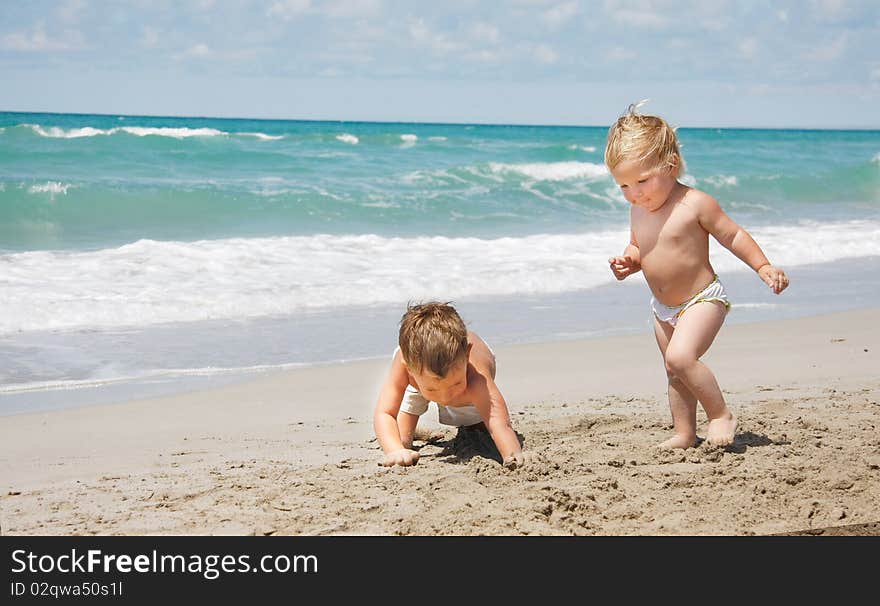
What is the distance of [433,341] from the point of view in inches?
148

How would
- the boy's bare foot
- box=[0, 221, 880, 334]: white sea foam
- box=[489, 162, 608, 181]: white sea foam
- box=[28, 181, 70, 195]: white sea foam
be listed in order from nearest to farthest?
the boy's bare foot, box=[0, 221, 880, 334]: white sea foam, box=[28, 181, 70, 195]: white sea foam, box=[489, 162, 608, 181]: white sea foam

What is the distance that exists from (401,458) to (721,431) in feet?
4.15

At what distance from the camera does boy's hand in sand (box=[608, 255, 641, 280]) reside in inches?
161

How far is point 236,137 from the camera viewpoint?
28.3m

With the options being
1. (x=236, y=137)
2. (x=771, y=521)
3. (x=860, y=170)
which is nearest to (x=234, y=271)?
(x=771, y=521)

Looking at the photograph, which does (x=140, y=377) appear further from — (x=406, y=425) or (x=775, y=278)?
(x=775, y=278)

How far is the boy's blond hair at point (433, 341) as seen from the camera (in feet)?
12.4

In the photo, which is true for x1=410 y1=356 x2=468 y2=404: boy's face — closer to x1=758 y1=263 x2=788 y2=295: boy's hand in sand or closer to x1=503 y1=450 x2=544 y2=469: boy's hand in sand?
x1=503 y1=450 x2=544 y2=469: boy's hand in sand

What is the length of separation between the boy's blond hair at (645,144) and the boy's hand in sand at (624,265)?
0.39m

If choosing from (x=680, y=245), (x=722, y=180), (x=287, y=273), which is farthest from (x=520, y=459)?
(x=722, y=180)

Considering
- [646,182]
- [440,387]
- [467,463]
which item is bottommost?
[467,463]

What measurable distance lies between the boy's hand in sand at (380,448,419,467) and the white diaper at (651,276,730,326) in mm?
1146

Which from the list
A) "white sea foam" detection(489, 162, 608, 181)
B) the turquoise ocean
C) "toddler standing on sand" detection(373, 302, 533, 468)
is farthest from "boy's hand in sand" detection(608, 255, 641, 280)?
"white sea foam" detection(489, 162, 608, 181)

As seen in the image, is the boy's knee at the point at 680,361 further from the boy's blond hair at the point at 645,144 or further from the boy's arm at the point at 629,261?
the boy's blond hair at the point at 645,144
